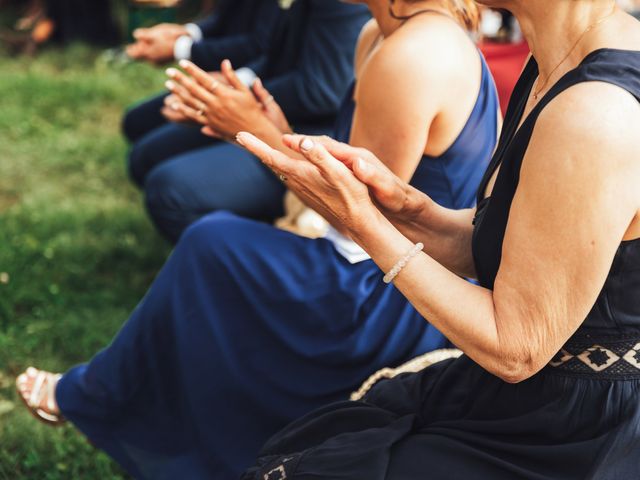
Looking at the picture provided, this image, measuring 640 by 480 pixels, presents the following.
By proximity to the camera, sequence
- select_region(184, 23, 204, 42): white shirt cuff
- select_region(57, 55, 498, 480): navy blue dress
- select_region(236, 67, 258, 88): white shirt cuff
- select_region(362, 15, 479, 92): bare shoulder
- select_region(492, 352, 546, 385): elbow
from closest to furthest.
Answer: select_region(492, 352, 546, 385): elbow, select_region(362, 15, 479, 92): bare shoulder, select_region(57, 55, 498, 480): navy blue dress, select_region(236, 67, 258, 88): white shirt cuff, select_region(184, 23, 204, 42): white shirt cuff

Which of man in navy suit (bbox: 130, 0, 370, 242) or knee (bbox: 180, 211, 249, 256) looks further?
man in navy suit (bbox: 130, 0, 370, 242)

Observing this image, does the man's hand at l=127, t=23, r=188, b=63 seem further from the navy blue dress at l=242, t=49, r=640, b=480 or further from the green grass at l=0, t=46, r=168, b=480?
the navy blue dress at l=242, t=49, r=640, b=480

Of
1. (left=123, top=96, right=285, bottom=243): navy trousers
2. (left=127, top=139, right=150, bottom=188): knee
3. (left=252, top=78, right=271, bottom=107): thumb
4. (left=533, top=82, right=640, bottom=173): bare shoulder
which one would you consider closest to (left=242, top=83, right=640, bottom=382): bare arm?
(left=533, top=82, right=640, bottom=173): bare shoulder

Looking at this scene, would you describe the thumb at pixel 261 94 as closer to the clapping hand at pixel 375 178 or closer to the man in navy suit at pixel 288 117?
the man in navy suit at pixel 288 117

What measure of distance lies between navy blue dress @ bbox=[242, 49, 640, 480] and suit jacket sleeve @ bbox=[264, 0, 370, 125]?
1.36 m

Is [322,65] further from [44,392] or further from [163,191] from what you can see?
[44,392]

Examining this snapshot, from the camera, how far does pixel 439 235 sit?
5.73 feet

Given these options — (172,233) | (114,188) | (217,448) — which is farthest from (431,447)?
(114,188)

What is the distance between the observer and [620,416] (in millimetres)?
1391

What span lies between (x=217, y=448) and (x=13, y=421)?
0.74m

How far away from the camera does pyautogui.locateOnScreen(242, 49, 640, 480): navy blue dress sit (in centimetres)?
137

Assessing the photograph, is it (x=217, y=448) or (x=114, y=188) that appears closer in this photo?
(x=217, y=448)

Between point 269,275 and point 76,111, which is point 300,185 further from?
point 76,111

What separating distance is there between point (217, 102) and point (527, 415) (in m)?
1.15
